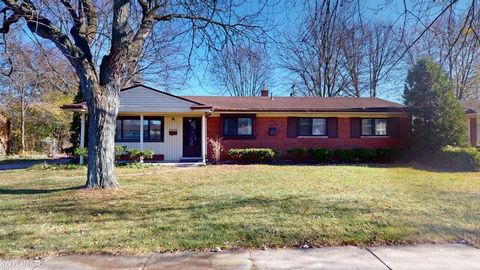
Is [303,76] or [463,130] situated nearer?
[463,130]

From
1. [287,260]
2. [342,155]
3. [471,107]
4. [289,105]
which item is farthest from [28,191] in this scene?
[471,107]

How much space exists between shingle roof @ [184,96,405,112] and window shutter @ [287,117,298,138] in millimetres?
669

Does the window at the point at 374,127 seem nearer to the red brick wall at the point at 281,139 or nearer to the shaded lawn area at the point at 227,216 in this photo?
the red brick wall at the point at 281,139

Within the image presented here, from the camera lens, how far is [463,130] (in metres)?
15.5

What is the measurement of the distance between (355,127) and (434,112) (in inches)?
154

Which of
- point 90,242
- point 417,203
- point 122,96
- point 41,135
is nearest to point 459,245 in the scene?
point 417,203

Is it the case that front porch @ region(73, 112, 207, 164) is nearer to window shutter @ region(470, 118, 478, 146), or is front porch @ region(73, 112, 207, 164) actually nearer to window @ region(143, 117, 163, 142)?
window @ region(143, 117, 163, 142)

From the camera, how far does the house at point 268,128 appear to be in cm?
1736

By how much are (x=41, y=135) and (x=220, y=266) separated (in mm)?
29473

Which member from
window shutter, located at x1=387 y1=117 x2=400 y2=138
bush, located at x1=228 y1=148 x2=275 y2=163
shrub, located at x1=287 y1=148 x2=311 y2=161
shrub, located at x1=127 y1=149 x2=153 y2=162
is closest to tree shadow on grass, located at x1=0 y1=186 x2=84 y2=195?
shrub, located at x1=127 y1=149 x2=153 y2=162

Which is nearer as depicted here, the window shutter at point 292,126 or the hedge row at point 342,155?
the hedge row at point 342,155

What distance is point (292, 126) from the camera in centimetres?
1781

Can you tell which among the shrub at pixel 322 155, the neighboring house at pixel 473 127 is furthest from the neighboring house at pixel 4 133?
the neighboring house at pixel 473 127

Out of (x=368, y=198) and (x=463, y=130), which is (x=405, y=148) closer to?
(x=463, y=130)
